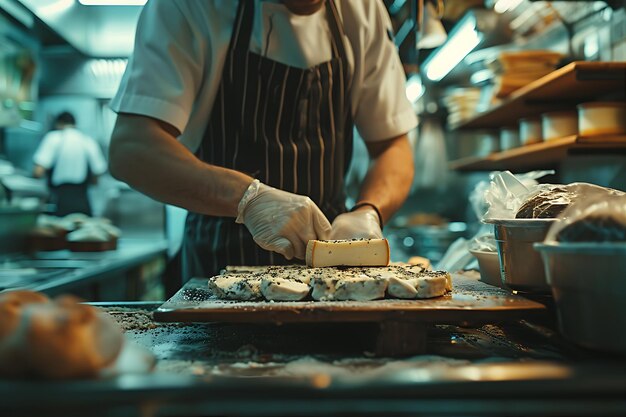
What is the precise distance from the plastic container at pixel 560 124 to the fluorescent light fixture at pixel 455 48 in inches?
22.0

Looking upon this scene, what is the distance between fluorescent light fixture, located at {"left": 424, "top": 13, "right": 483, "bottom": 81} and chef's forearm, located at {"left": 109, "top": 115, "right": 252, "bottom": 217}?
1.88 metres

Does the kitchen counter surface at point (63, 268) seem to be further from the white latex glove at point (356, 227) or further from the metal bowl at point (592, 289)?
the metal bowl at point (592, 289)

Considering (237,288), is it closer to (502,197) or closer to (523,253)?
(523,253)

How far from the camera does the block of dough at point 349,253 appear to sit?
4.47 ft

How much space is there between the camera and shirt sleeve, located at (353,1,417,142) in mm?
2121

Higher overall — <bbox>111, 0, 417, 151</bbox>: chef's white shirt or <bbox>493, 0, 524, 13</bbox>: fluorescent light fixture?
<bbox>493, 0, 524, 13</bbox>: fluorescent light fixture

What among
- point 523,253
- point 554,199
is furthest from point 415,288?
point 554,199

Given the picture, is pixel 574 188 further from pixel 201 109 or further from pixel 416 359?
pixel 201 109

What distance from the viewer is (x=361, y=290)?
3.48ft

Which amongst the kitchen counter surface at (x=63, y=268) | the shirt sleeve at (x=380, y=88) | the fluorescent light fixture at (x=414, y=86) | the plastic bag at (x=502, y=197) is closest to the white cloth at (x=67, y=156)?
the kitchen counter surface at (x=63, y=268)

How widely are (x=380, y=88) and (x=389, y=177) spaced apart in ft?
1.10

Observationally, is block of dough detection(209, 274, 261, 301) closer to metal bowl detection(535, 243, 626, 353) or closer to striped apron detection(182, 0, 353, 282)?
metal bowl detection(535, 243, 626, 353)

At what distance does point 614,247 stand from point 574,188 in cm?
45

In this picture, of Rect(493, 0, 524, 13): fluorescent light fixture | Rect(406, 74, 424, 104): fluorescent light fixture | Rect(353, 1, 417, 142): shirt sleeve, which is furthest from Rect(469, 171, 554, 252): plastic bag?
Rect(406, 74, 424, 104): fluorescent light fixture
